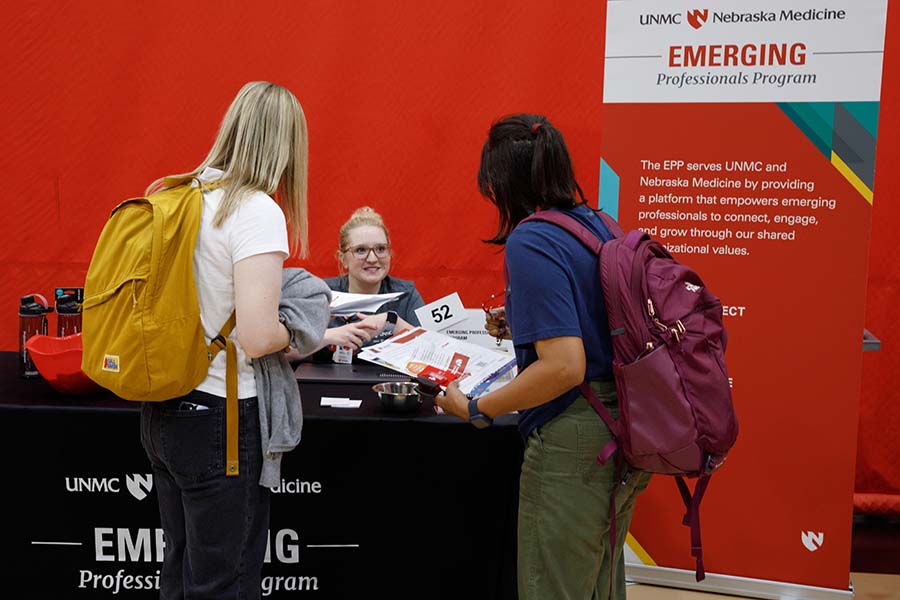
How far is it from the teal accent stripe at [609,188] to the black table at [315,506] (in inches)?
39.8

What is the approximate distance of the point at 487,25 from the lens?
11.2 ft

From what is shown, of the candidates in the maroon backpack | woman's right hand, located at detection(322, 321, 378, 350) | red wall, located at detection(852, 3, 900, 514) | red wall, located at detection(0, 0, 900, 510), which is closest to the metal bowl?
woman's right hand, located at detection(322, 321, 378, 350)

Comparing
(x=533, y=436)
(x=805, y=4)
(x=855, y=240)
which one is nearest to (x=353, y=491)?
(x=533, y=436)

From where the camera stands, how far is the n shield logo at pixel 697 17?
8.07ft

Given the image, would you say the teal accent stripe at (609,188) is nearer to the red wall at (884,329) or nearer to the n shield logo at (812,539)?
the n shield logo at (812,539)

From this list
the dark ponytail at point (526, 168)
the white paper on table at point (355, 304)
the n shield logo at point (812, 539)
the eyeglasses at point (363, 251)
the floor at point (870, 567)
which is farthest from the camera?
the eyeglasses at point (363, 251)

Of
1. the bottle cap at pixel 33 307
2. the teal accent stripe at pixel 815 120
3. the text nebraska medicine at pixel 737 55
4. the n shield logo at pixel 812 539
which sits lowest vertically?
the n shield logo at pixel 812 539

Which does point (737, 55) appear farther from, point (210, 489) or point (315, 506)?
point (210, 489)

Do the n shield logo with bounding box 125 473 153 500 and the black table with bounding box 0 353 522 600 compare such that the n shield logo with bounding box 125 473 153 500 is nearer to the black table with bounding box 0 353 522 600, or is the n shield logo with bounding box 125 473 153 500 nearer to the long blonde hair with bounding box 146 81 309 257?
the black table with bounding box 0 353 522 600

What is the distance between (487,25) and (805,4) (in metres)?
1.37

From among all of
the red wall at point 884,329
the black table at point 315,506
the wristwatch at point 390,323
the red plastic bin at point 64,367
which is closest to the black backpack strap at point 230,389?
the black table at point 315,506

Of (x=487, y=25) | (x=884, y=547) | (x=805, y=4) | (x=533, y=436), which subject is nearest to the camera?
(x=533, y=436)

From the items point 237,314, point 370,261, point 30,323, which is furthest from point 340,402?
point 370,261

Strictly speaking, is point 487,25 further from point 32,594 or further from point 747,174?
point 32,594
